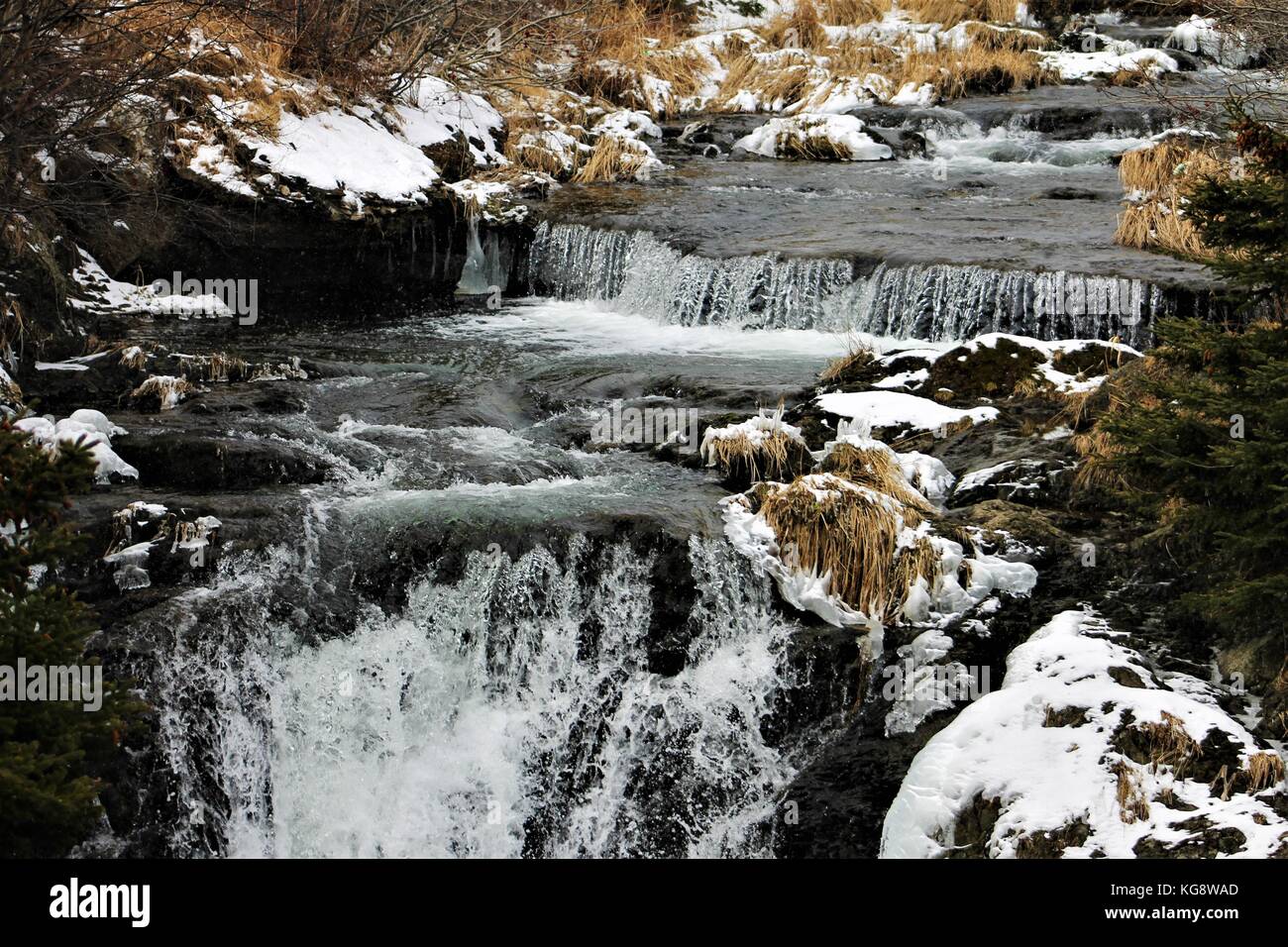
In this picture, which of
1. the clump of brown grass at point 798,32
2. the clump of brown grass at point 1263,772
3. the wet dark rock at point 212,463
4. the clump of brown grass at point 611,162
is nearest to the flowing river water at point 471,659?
the wet dark rock at point 212,463

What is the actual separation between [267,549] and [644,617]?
2.28 meters

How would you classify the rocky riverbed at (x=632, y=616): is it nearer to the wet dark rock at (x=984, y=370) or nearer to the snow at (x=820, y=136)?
the wet dark rock at (x=984, y=370)

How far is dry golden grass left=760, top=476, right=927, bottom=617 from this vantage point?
7648 millimetres

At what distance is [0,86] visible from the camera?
303 inches

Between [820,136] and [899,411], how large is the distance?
11.0 metres

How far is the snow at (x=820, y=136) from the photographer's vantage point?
19594 millimetres

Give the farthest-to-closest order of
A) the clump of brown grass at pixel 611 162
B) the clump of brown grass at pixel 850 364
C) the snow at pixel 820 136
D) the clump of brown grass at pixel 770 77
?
the clump of brown grass at pixel 770 77, the snow at pixel 820 136, the clump of brown grass at pixel 611 162, the clump of brown grass at pixel 850 364

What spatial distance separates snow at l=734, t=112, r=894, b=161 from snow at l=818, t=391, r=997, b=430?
1041 centimetres

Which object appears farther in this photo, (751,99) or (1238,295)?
(751,99)

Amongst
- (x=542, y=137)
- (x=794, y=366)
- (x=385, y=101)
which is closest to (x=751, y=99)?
(x=542, y=137)

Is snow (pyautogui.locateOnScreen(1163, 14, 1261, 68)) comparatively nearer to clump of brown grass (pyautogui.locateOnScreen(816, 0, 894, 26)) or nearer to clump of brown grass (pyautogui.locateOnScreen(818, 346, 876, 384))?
clump of brown grass (pyautogui.locateOnScreen(816, 0, 894, 26))

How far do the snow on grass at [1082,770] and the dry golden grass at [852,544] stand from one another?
98cm

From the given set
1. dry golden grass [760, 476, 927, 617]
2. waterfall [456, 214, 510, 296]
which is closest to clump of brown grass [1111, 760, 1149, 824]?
dry golden grass [760, 476, 927, 617]
